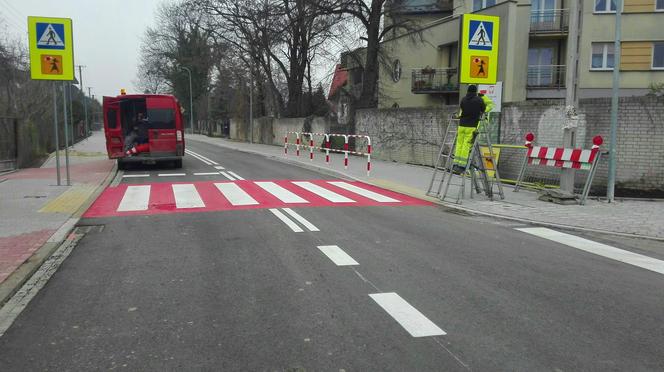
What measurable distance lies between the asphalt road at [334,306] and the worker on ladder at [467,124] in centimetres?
348

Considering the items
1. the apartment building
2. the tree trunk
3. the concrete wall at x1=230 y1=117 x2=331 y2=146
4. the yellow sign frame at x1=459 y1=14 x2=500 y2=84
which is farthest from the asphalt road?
the concrete wall at x1=230 y1=117 x2=331 y2=146

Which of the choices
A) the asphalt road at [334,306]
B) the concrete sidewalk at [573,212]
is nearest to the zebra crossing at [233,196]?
the concrete sidewalk at [573,212]

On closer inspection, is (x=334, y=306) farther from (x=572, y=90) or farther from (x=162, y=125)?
(x=162, y=125)

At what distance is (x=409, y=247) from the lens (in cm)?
679

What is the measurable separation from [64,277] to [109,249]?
1.17 meters

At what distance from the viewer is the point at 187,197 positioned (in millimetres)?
11133

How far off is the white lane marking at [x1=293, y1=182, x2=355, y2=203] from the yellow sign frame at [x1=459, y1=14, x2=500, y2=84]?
3499mm

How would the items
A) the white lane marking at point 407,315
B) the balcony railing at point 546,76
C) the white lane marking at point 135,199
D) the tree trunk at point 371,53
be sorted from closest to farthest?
the white lane marking at point 407,315
the white lane marking at point 135,199
the tree trunk at point 371,53
the balcony railing at point 546,76

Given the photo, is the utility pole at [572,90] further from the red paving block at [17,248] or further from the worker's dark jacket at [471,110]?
the red paving block at [17,248]

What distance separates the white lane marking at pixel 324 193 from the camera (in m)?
10.9

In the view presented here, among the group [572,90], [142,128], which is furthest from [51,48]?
[572,90]

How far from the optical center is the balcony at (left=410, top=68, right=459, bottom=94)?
109 feet

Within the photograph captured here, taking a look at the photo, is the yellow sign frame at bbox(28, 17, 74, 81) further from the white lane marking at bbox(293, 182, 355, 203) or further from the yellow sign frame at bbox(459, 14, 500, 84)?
the yellow sign frame at bbox(459, 14, 500, 84)

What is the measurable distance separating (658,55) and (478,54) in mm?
23267
